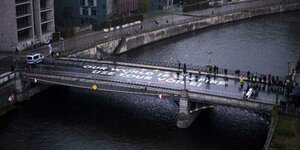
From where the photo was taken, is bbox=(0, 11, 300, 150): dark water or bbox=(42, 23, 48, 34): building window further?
bbox=(42, 23, 48, 34): building window

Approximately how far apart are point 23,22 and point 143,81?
37652 millimetres

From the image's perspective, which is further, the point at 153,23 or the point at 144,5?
the point at 144,5

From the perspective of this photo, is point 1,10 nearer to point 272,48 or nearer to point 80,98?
point 80,98

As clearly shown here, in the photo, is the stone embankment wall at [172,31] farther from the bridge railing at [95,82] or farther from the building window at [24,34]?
the bridge railing at [95,82]

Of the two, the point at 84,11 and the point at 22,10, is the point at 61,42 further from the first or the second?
the point at 84,11

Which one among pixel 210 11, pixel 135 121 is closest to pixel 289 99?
pixel 135 121

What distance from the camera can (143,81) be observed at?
234 ft

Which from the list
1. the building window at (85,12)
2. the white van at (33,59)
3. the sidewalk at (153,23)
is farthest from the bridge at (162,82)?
the building window at (85,12)

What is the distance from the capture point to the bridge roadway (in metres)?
63.4

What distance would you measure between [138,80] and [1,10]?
37021mm

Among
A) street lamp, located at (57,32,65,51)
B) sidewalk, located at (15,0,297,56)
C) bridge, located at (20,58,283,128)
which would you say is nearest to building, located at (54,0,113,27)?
sidewalk, located at (15,0,297,56)

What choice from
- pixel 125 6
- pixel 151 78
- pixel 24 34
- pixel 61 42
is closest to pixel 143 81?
pixel 151 78

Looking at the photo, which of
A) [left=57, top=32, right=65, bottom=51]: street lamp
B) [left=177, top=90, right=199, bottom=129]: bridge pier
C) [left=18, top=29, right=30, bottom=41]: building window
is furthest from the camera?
[left=57, top=32, right=65, bottom=51]: street lamp

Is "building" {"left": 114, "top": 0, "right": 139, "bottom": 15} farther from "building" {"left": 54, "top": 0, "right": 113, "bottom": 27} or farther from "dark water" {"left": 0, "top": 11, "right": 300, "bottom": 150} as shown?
"dark water" {"left": 0, "top": 11, "right": 300, "bottom": 150}
